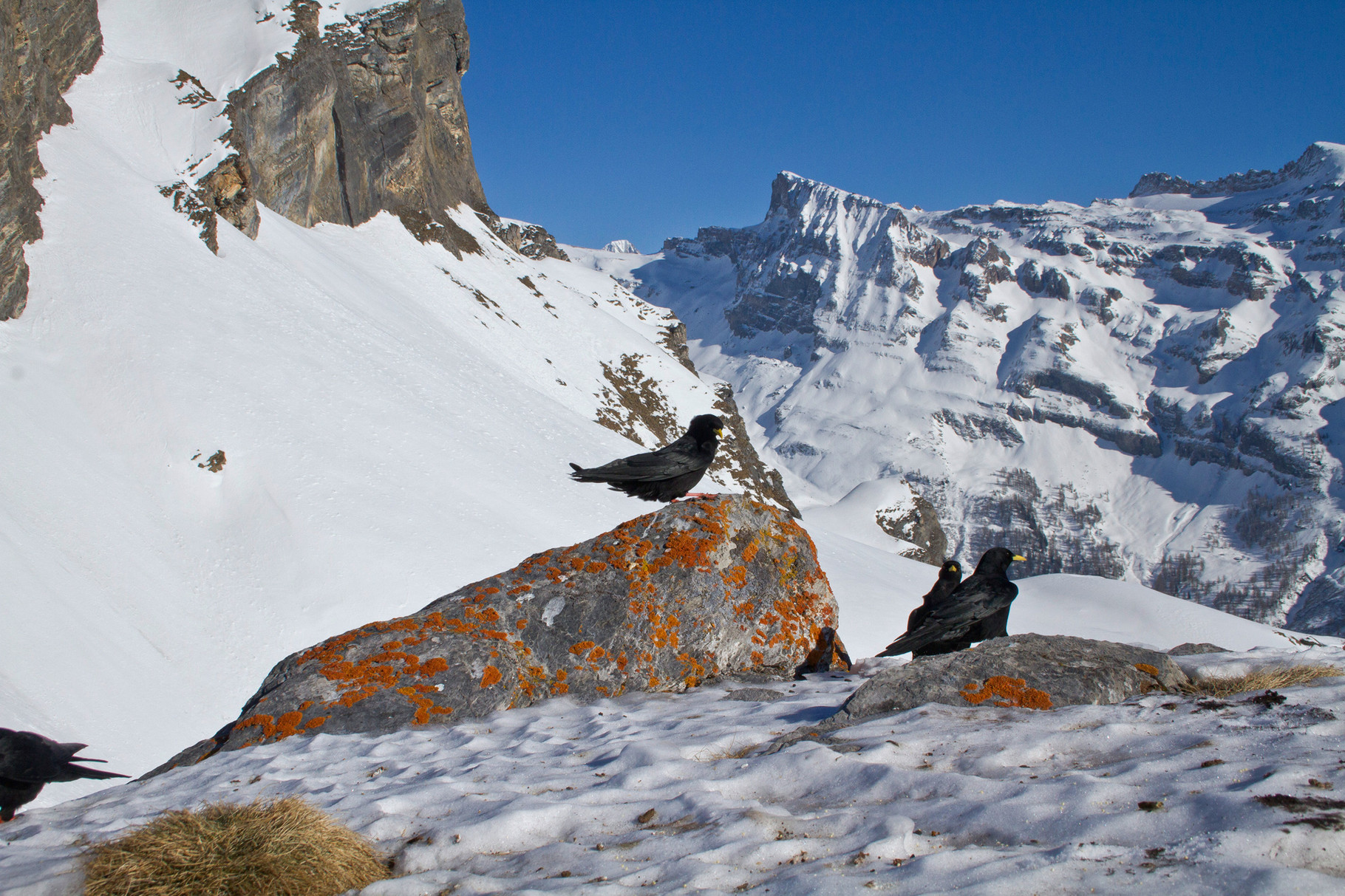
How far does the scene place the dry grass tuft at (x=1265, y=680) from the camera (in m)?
5.63

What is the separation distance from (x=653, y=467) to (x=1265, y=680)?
5.72 meters

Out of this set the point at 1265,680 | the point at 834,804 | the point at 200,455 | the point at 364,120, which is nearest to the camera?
the point at 834,804

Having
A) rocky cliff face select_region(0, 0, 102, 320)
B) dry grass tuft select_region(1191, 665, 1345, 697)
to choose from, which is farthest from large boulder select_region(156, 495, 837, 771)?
rocky cliff face select_region(0, 0, 102, 320)

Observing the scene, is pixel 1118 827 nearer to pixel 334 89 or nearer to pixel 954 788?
pixel 954 788

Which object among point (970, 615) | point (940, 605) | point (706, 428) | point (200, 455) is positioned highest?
point (200, 455)

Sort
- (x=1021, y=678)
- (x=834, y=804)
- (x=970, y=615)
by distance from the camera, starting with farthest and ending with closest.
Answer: (x=970, y=615) → (x=1021, y=678) → (x=834, y=804)

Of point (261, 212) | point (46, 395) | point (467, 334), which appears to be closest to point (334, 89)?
point (261, 212)

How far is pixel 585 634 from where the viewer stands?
7.76m

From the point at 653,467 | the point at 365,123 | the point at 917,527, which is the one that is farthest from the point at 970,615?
the point at 917,527

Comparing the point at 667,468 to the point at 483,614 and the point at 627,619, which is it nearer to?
the point at 627,619

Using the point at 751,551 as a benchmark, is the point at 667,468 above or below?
above

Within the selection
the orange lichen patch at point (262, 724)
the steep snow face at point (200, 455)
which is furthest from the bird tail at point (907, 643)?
the steep snow face at point (200, 455)

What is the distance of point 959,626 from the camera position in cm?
810

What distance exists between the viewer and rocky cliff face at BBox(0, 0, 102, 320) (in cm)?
2381
